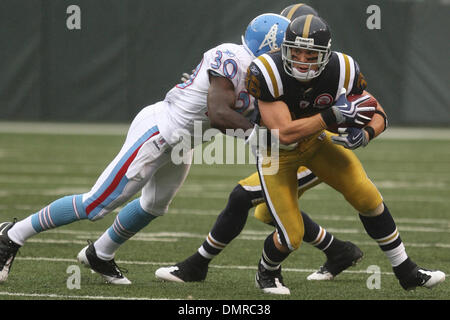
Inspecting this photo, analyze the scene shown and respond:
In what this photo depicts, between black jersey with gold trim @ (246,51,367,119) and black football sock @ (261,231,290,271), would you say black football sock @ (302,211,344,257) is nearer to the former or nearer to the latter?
black football sock @ (261,231,290,271)

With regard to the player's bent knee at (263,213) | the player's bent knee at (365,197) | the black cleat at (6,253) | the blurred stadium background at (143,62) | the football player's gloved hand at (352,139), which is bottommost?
the blurred stadium background at (143,62)

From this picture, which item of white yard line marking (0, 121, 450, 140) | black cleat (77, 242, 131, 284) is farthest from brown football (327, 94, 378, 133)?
white yard line marking (0, 121, 450, 140)

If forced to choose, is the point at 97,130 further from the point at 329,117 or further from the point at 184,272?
the point at 329,117

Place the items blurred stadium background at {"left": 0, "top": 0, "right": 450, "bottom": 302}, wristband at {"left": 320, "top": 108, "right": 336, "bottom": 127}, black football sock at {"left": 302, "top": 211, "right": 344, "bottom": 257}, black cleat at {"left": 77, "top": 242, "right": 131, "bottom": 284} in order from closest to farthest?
wristband at {"left": 320, "top": 108, "right": 336, "bottom": 127} → black cleat at {"left": 77, "top": 242, "right": 131, "bottom": 284} → black football sock at {"left": 302, "top": 211, "right": 344, "bottom": 257} → blurred stadium background at {"left": 0, "top": 0, "right": 450, "bottom": 302}

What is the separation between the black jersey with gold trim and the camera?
12.8ft

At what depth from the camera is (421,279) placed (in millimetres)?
4039

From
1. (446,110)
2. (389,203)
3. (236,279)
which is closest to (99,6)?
(446,110)

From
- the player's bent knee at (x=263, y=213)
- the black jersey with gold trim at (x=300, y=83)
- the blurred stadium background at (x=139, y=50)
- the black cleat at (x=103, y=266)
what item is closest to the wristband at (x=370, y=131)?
the black jersey with gold trim at (x=300, y=83)

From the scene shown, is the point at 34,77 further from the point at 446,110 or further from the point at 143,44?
the point at 446,110

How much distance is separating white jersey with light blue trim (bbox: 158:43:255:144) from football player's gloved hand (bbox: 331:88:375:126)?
19.8 inches

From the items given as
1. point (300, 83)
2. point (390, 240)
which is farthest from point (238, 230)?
point (300, 83)

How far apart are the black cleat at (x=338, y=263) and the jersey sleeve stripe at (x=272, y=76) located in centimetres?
111

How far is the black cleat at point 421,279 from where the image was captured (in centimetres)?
404

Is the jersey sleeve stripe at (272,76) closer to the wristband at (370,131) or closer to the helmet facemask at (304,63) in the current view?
the helmet facemask at (304,63)
